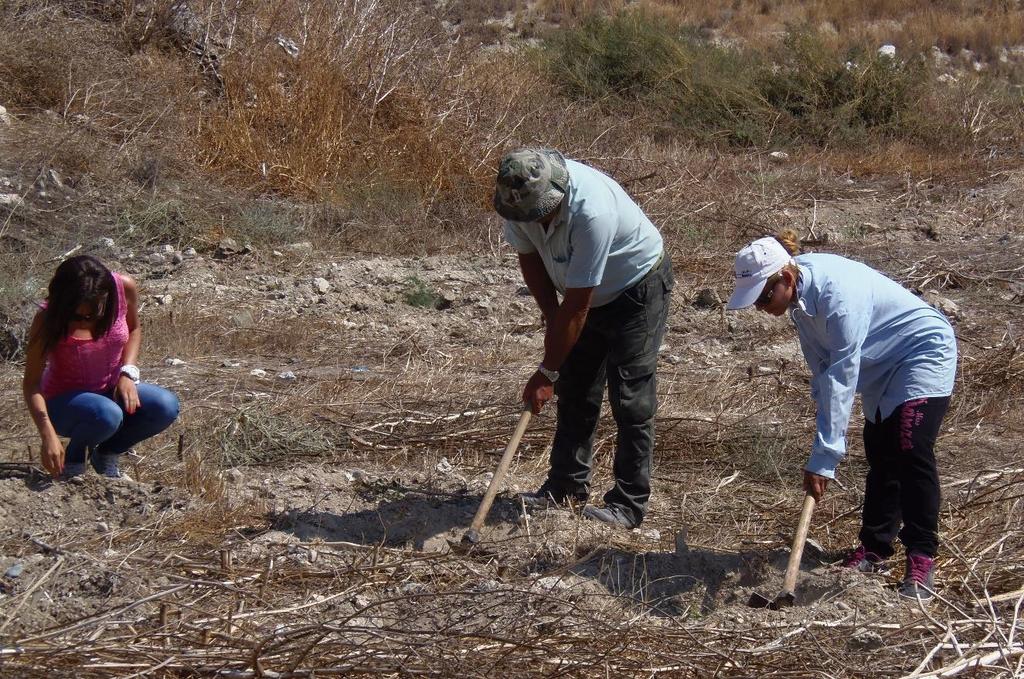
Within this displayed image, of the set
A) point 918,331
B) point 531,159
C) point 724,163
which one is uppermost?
point 531,159

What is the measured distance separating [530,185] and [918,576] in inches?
67.5

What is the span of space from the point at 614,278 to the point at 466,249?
16.9ft

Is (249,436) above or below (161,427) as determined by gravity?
below

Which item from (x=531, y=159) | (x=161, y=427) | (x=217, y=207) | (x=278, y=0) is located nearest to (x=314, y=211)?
(x=217, y=207)

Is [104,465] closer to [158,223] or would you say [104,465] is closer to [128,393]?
[128,393]

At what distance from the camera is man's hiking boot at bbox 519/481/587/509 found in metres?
4.34

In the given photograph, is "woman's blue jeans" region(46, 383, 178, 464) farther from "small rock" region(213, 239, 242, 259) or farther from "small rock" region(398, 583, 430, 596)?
"small rock" region(213, 239, 242, 259)

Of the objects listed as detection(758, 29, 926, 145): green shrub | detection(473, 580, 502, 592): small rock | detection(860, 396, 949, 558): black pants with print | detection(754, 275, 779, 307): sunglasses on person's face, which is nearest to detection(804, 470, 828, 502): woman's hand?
detection(860, 396, 949, 558): black pants with print

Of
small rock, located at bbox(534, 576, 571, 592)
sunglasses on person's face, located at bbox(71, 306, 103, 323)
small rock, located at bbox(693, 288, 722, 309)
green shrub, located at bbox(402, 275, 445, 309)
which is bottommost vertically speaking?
small rock, located at bbox(693, 288, 722, 309)

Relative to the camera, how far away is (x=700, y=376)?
6.29 meters

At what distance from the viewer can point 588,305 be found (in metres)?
3.71

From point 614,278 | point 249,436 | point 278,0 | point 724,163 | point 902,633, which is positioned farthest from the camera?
point 724,163

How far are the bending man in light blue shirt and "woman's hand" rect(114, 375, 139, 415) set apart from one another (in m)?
1.38

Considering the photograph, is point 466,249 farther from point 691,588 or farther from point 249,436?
point 691,588
